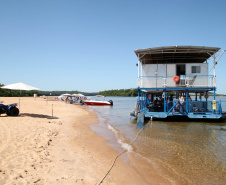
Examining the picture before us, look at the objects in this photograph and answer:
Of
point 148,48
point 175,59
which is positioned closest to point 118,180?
point 148,48

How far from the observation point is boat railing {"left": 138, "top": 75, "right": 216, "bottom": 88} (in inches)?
627

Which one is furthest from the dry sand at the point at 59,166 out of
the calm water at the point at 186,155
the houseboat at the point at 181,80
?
the houseboat at the point at 181,80

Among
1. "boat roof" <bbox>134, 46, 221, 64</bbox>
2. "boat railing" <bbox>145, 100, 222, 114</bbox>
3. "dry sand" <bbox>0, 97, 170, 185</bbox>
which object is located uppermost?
"boat roof" <bbox>134, 46, 221, 64</bbox>

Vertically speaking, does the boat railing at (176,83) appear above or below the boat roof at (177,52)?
below

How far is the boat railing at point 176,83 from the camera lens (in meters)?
15.9

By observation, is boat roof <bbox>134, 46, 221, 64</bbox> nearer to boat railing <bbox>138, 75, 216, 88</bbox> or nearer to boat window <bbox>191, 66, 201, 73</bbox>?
boat window <bbox>191, 66, 201, 73</bbox>

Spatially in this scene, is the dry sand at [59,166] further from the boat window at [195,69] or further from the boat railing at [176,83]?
the boat window at [195,69]

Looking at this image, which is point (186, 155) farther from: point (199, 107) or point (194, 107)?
point (199, 107)

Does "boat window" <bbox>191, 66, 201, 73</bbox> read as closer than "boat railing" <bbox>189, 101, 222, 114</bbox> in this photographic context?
No

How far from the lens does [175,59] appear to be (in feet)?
60.6

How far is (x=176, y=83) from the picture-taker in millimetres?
16406

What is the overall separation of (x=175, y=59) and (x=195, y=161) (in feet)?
45.6

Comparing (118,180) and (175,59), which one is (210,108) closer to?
(175,59)

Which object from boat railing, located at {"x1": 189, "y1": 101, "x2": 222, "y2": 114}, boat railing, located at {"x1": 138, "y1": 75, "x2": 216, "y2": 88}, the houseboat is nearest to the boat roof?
the houseboat
